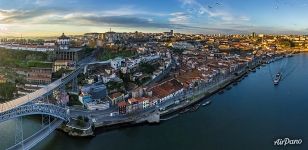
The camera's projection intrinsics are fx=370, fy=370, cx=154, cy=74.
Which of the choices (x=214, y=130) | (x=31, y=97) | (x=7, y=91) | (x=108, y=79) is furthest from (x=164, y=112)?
(x=7, y=91)

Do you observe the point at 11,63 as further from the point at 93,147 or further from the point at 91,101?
the point at 93,147

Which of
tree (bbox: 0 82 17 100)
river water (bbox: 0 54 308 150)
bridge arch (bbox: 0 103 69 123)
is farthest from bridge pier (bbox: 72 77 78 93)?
bridge arch (bbox: 0 103 69 123)

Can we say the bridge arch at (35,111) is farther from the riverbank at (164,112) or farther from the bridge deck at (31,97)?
the riverbank at (164,112)

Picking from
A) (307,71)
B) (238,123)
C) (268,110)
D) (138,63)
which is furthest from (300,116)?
(307,71)

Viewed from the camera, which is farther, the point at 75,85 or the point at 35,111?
the point at 75,85

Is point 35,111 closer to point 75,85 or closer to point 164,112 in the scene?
point 164,112
